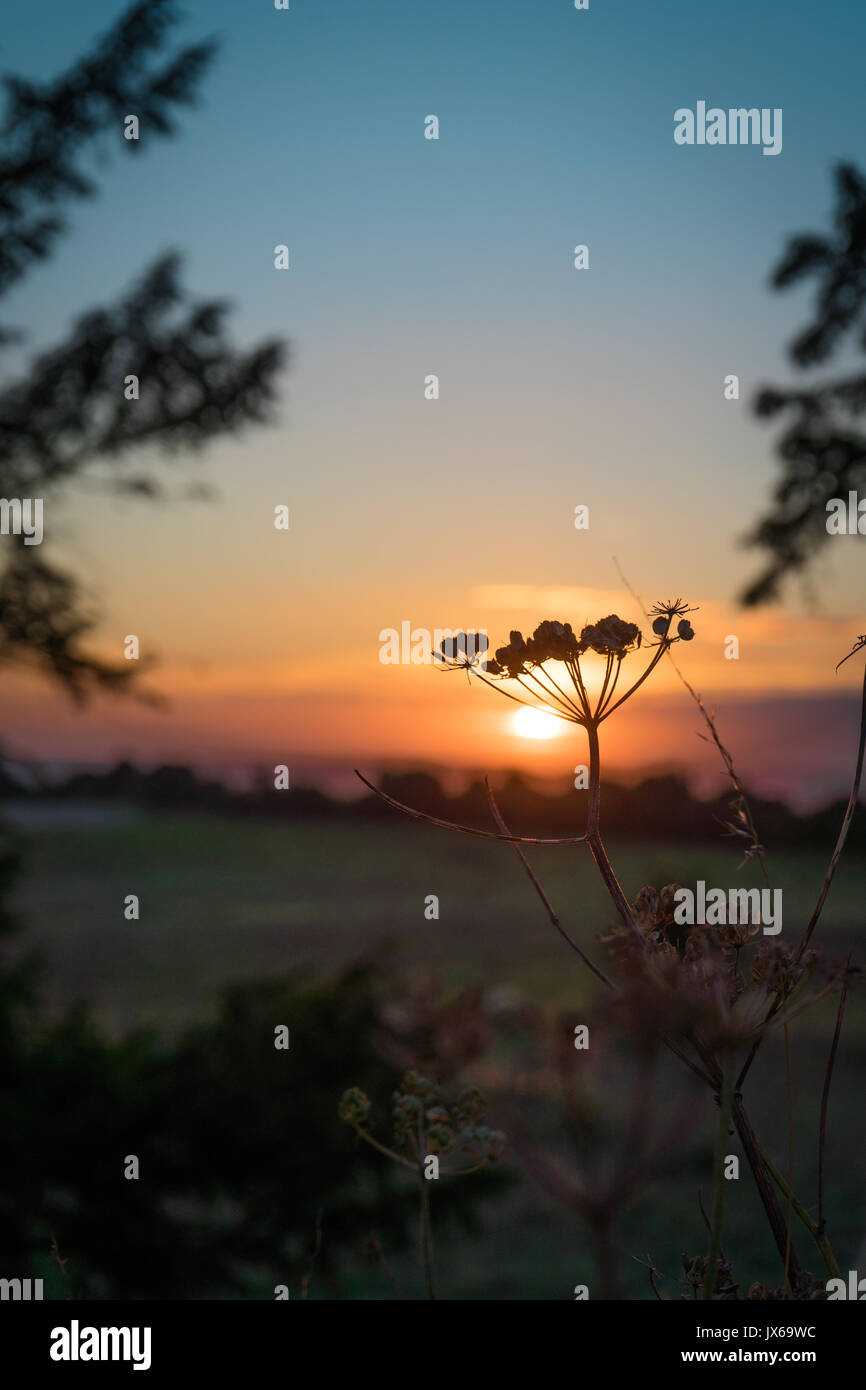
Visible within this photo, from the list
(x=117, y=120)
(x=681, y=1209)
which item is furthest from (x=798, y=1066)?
(x=117, y=120)

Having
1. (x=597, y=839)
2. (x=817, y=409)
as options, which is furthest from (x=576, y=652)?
(x=817, y=409)

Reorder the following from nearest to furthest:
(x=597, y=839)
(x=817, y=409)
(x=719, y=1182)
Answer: (x=719, y=1182) → (x=597, y=839) → (x=817, y=409)

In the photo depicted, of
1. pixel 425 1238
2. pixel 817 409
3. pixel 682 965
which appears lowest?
pixel 425 1238

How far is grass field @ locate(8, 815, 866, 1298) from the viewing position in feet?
21.1

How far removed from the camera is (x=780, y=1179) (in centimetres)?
84

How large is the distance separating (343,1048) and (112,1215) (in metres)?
1.31

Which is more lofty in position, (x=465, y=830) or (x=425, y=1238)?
(x=465, y=830)

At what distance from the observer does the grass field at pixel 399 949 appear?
6426 millimetres

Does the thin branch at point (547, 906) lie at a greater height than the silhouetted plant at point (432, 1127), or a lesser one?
greater

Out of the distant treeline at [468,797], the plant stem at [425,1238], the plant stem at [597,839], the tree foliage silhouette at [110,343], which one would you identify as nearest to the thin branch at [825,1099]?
the plant stem at [597,839]

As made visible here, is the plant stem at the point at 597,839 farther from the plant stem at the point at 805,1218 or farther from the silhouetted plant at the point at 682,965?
the plant stem at the point at 805,1218

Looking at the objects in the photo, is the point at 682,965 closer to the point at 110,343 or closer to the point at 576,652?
the point at 576,652

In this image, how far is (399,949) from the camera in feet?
17.6

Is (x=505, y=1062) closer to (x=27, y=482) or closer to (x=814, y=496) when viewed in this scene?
(x=814, y=496)
